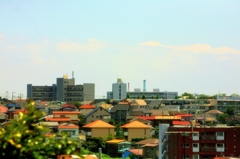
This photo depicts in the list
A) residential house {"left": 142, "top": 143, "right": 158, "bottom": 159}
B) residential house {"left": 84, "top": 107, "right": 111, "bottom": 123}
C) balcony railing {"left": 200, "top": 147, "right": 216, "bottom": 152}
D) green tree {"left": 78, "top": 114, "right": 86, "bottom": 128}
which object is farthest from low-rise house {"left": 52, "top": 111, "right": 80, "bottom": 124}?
balcony railing {"left": 200, "top": 147, "right": 216, "bottom": 152}

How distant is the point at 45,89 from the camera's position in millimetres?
85750

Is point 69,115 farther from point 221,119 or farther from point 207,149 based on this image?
point 207,149

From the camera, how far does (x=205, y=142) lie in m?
26.8

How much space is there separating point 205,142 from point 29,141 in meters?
22.3

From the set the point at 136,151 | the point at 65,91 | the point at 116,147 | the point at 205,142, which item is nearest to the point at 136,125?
the point at 116,147

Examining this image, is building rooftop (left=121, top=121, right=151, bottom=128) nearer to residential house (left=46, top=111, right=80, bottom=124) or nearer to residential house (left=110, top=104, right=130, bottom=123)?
residential house (left=46, top=111, right=80, bottom=124)

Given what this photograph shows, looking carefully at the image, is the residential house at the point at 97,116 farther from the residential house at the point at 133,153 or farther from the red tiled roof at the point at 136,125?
the residential house at the point at 133,153

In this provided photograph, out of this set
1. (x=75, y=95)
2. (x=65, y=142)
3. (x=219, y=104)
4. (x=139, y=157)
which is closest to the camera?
(x=65, y=142)

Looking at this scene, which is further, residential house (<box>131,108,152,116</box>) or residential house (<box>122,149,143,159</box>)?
residential house (<box>131,108,152,116</box>)

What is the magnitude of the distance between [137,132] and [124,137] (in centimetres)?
118

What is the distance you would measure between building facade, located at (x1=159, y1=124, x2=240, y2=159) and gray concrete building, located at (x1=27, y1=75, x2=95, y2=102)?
5604 cm

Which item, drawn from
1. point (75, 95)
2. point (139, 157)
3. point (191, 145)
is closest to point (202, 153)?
point (191, 145)

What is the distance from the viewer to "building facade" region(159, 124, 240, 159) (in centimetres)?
2652

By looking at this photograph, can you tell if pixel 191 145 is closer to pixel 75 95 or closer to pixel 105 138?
pixel 105 138
